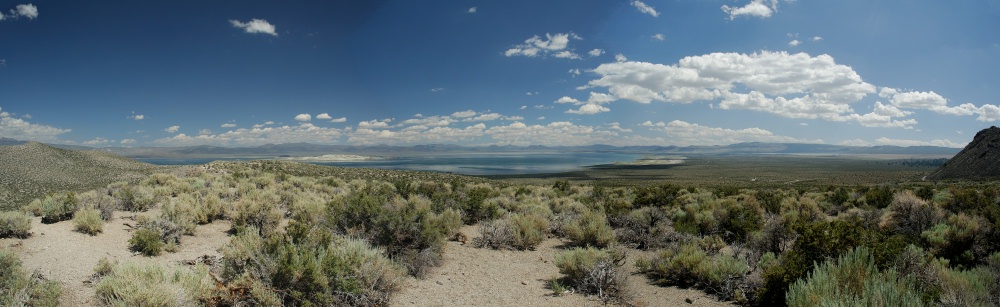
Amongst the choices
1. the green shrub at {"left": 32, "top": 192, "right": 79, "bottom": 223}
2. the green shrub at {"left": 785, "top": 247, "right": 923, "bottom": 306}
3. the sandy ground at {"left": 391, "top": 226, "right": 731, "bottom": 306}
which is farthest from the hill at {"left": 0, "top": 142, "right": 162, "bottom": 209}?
the green shrub at {"left": 785, "top": 247, "right": 923, "bottom": 306}

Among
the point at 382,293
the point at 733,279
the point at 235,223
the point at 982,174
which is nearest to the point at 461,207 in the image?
the point at 235,223

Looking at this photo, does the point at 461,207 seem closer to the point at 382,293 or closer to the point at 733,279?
the point at 382,293

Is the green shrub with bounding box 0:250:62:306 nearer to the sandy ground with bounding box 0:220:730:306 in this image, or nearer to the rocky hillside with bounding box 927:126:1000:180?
the sandy ground with bounding box 0:220:730:306

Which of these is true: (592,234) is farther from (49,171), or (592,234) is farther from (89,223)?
(49,171)

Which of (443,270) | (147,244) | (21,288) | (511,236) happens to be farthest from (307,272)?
(511,236)

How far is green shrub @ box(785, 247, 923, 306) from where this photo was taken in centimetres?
384

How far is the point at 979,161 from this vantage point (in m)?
53.5

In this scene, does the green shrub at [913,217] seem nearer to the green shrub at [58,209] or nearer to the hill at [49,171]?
the green shrub at [58,209]

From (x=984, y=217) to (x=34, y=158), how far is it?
5427 centimetres

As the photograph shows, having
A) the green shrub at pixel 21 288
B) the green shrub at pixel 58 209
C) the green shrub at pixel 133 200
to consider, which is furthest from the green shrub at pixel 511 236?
the green shrub at pixel 133 200

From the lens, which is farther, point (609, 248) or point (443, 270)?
point (609, 248)

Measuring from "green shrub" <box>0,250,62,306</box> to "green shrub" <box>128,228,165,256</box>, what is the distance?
2457mm

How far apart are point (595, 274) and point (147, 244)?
8.42 meters

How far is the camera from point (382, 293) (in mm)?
6043
